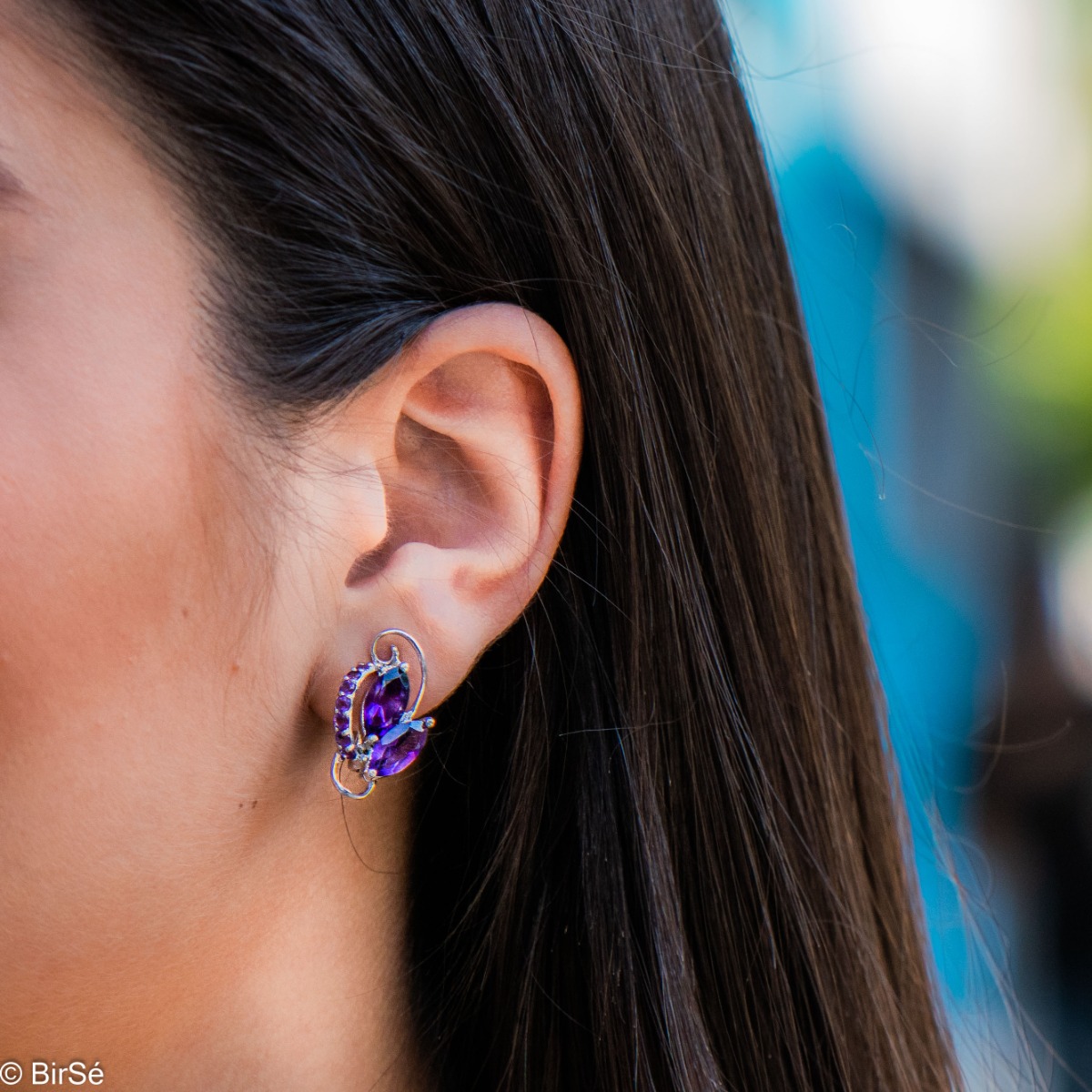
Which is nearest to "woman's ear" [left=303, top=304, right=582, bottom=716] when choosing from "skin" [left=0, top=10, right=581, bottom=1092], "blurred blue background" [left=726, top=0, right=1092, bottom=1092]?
"skin" [left=0, top=10, right=581, bottom=1092]

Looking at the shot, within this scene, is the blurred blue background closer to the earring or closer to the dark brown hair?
the dark brown hair

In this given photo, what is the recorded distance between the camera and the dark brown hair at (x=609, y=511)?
3.01ft

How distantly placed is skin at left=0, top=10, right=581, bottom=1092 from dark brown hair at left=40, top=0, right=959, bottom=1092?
2.2 inches

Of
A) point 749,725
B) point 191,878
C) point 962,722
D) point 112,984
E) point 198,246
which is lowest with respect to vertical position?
→ point 962,722

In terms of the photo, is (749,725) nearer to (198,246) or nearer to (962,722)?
(198,246)

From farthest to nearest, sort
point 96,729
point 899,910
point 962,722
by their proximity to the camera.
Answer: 1. point 962,722
2. point 899,910
3. point 96,729

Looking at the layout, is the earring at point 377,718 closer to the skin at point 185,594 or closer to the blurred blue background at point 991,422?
the skin at point 185,594

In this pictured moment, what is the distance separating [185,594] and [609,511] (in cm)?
38

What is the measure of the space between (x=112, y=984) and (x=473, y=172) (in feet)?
2.49

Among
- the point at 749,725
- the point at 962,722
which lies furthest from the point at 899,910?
the point at 962,722

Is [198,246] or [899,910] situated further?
[899,910]

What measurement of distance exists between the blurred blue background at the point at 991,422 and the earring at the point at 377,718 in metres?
1.43

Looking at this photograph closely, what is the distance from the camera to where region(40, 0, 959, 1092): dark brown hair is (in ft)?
3.01

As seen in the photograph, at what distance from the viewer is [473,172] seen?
968mm
